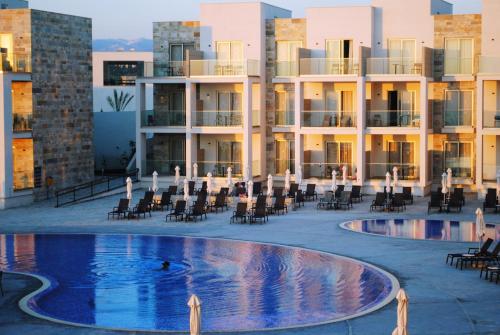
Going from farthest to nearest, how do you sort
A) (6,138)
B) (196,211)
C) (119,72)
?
1. (119,72)
2. (6,138)
3. (196,211)

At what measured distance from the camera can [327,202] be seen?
40.0 meters

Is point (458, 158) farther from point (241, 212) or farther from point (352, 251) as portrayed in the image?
point (352, 251)

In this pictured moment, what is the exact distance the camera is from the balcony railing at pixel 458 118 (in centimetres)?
4481

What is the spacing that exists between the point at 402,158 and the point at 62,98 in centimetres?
1570

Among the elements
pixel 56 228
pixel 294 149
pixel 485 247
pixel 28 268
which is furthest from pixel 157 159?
pixel 485 247

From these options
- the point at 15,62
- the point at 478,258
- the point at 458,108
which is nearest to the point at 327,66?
the point at 458,108

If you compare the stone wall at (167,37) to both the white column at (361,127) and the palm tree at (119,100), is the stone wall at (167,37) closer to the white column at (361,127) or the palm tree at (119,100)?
the white column at (361,127)

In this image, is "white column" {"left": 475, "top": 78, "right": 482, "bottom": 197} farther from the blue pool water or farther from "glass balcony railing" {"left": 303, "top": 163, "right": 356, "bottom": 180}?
the blue pool water

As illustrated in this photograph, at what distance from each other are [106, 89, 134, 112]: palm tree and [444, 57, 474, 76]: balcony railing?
1371 inches

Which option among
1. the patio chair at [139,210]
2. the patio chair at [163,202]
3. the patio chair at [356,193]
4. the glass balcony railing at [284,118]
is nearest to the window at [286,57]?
the glass balcony railing at [284,118]

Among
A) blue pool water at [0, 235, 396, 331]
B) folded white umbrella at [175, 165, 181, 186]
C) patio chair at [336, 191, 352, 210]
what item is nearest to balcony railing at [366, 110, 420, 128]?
patio chair at [336, 191, 352, 210]

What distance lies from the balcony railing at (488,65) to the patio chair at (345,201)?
8.40 m

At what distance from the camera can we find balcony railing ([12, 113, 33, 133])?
4234 cm

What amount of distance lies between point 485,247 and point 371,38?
21.2 meters
